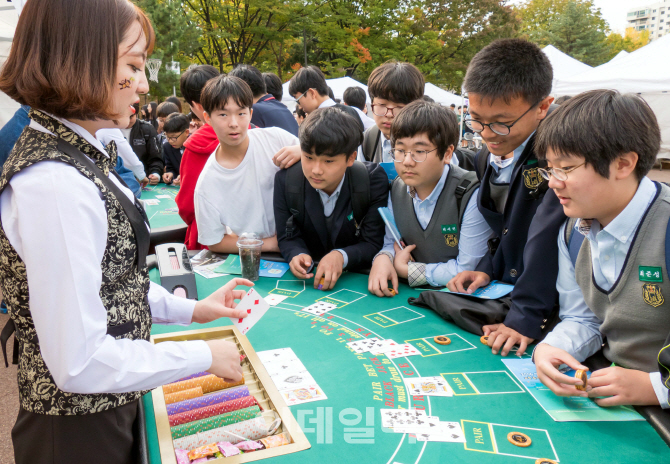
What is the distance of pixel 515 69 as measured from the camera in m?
1.98

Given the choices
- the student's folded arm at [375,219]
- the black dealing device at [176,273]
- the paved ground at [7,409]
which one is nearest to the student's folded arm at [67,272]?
the black dealing device at [176,273]

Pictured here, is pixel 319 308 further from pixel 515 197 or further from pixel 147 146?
pixel 147 146

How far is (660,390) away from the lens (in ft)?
4.21

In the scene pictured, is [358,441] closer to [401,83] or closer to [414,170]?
[414,170]

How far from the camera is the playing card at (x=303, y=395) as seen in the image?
139cm

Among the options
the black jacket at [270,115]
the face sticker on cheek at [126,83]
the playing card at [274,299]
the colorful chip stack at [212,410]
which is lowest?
the playing card at [274,299]

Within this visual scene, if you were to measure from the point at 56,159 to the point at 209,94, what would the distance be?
1.94 metres

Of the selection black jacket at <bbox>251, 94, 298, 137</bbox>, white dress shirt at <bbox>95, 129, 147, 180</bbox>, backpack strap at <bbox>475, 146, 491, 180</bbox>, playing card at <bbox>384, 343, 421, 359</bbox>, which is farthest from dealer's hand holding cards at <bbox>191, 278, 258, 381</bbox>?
black jacket at <bbox>251, 94, 298, 137</bbox>

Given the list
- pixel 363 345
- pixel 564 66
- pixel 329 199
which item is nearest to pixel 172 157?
pixel 329 199

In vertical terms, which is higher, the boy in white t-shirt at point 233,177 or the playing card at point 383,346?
the boy in white t-shirt at point 233,177

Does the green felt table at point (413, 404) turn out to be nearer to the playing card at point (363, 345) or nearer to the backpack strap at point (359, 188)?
the playing card at point (363, 345)

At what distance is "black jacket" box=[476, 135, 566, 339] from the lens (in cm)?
170

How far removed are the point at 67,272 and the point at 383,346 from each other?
44.6 inches

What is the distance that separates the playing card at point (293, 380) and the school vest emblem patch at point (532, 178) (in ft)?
3.79
